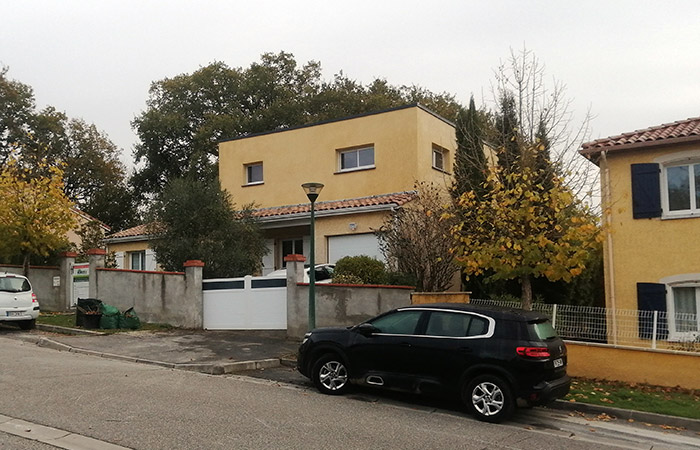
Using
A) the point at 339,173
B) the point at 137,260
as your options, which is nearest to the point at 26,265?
the point at 137,260

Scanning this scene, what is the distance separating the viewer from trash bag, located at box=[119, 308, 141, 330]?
17.2 metres

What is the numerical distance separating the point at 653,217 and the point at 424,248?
5.55 meters

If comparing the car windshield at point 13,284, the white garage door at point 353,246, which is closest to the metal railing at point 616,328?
the white garage door at point 353,246

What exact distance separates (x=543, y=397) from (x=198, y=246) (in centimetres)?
1257

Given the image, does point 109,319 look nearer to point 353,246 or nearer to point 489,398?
point 353,246

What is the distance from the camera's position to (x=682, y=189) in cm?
1411

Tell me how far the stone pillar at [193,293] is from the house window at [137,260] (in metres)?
8.92

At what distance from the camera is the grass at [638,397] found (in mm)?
9203

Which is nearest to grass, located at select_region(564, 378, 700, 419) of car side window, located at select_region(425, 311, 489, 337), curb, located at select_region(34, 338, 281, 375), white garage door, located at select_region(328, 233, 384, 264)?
car side window, located at select_region(425, 311, 489, 337)

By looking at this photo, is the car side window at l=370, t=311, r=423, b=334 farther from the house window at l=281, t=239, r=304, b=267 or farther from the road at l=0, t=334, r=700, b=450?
the house window at l=281, t=239, r=304, b=267

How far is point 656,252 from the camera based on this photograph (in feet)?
46.4

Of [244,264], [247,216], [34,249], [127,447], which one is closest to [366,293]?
[244,264]

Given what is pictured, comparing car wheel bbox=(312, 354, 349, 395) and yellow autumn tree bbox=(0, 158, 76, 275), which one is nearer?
car wheel bbox=(312, 354, 349, 395)

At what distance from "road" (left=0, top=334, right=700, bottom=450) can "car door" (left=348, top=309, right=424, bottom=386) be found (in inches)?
21.1
